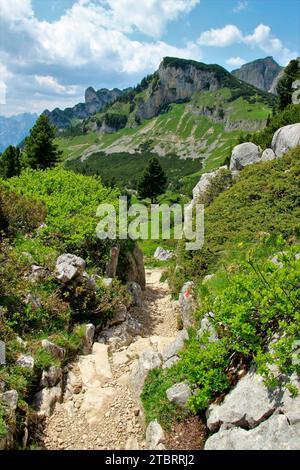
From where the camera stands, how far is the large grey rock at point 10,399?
776 centimetres

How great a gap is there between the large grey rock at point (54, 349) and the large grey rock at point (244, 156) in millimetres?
23506

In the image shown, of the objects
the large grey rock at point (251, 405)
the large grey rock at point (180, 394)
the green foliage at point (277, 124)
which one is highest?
the green foliage at point (277, 124)

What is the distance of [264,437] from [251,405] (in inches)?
28.5

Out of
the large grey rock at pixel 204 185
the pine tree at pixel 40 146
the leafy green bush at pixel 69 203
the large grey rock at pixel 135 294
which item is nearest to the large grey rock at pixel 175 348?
the large grey rock at pixel 135 294

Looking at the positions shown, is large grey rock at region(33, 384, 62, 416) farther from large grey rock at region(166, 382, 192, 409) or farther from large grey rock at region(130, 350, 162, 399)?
large grey rock at region(166, 382, 192, 409)

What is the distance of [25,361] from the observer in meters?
9.17

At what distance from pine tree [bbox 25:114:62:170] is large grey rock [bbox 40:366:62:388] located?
37.7 metres

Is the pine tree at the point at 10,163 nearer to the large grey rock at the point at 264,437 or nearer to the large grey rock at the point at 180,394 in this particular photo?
the large grey rock at the point at 180,394

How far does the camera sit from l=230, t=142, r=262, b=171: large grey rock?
29.8 meters

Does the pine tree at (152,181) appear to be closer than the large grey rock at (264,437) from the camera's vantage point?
No

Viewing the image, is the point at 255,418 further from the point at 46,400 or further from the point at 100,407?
the point at 46,400

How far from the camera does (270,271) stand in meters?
8.65

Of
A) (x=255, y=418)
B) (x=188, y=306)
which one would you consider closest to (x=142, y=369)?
(x=255, y=418)
